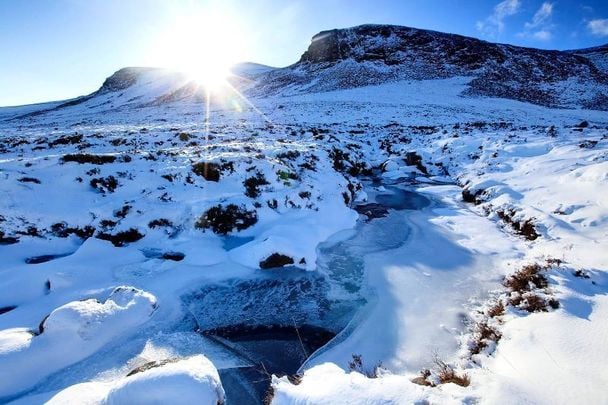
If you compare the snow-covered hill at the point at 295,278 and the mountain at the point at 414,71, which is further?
the mountain at the point at 414,71

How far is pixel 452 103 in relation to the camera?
42562 millimetres

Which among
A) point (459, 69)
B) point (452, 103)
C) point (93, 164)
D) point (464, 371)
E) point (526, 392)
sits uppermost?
point (459, 69)

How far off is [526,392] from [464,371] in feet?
2.66

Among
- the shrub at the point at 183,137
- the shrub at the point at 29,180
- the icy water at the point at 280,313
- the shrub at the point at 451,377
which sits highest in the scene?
the shrub at the point at 183,137

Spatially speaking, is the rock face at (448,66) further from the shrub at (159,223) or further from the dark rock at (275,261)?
the shrub at (159,223)

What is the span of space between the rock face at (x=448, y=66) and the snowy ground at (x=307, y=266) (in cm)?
4379

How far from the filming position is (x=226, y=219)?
913 cm

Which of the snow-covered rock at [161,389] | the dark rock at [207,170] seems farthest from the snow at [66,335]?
the dark rock at [207,170]

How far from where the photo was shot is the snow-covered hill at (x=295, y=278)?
3.94 metres

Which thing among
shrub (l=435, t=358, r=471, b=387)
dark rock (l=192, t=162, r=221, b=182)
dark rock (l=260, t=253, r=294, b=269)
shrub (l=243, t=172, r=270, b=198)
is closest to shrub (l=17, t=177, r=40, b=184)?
dark rock (l=192, t=162, r=221, b=182)

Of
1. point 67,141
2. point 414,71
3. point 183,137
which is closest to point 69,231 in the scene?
point 67,141

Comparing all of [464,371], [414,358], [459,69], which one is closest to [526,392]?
[464,371]

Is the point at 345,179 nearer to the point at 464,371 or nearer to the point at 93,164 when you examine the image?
the point at 93,164

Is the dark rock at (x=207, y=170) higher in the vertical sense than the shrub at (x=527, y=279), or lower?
higher
